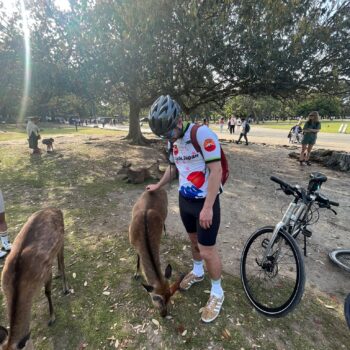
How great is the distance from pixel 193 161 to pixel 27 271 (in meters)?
2.11

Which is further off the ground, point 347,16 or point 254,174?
point 347,16

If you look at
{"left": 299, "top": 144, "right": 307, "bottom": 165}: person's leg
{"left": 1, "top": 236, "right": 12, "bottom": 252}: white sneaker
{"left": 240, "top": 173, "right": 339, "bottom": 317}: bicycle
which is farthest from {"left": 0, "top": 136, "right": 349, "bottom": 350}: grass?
{"left": 299, "top": 144, "right": 307, "bottom": 165}: person's leg

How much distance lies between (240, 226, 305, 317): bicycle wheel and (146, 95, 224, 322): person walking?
2.10 ft

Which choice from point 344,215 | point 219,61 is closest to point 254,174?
point 344,215

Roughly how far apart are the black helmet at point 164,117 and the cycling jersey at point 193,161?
0.64 ft

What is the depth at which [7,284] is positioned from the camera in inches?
104

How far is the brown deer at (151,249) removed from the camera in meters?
3.04

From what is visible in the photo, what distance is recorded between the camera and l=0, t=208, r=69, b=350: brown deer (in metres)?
2.35

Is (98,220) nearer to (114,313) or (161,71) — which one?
(114,313)

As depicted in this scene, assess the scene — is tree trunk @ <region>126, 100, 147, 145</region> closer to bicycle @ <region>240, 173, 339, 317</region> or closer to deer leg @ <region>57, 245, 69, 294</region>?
deer leg @ <region>57, 245, 69, 294</region>

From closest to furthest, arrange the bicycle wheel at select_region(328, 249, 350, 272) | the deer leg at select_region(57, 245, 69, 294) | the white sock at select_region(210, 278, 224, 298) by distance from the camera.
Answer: the white sock at select_region(210, 278, 224, 298) → the deer leg at select_region(57, 245, 69, 294) → the bicycle wheel at select_region(328, 249, 350, 272)

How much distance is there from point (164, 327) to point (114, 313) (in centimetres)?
70

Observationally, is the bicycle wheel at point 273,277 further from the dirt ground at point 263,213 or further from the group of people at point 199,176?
the group of people at point 199,176

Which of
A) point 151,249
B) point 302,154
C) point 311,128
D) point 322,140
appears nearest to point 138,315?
point 151,249
